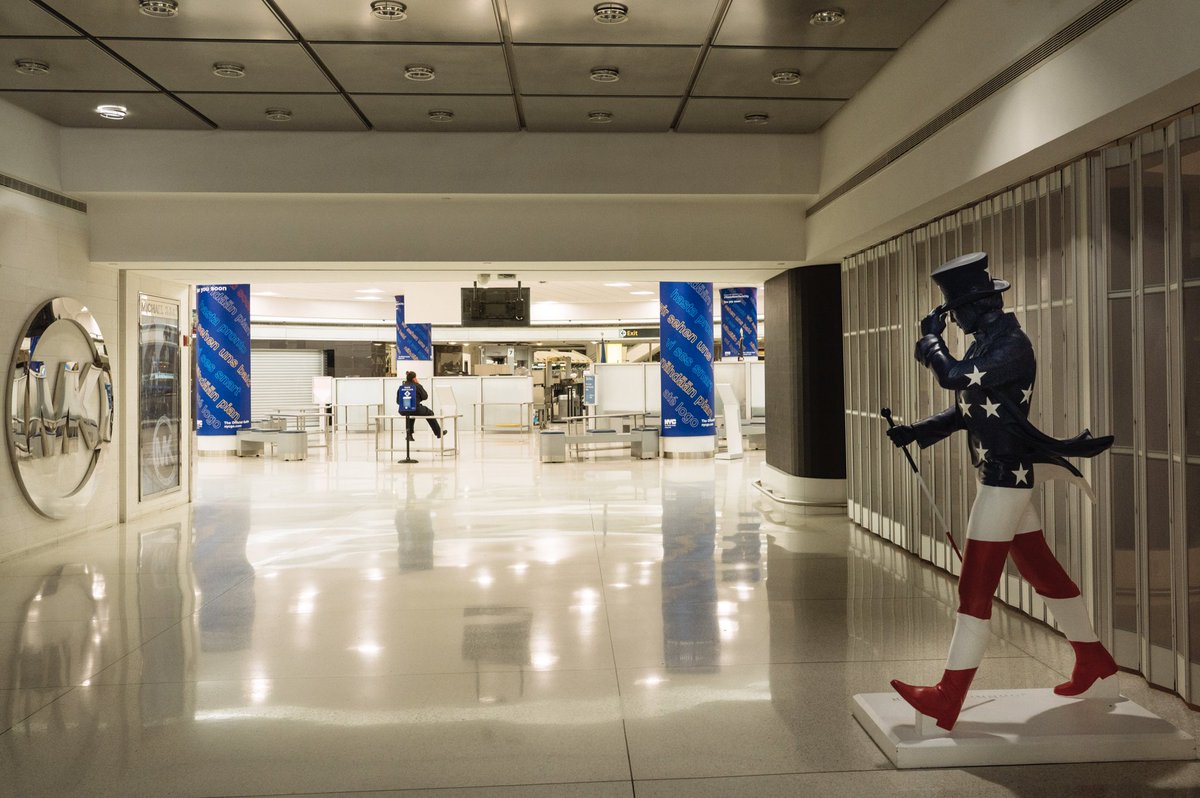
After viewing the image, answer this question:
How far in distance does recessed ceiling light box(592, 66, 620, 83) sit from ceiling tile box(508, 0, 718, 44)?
54cm

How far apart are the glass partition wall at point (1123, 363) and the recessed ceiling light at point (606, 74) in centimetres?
271

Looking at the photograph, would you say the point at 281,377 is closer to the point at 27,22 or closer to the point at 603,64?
the point at 27,22

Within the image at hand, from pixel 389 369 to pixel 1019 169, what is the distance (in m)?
28.6

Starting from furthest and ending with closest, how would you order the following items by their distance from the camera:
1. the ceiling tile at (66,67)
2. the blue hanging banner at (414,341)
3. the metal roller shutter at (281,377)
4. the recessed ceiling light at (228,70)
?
the metal roller shutter at (281,377)
the blue hanging banner at (414,341)
the recessed ceiling light at (228,70)
the ceiling tile at (66,67)

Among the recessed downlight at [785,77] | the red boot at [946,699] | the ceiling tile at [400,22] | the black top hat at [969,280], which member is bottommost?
the red boot at [946,699]

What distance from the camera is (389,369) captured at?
32.0 metres

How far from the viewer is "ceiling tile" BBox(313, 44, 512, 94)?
6.27 meters

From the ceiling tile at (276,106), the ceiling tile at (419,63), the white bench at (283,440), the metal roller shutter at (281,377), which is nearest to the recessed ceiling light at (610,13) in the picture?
the ceiling tile at (419,63)

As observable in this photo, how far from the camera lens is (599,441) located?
53.4 feet

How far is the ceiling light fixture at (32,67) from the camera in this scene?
644 cm

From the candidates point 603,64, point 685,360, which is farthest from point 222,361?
point 603,64

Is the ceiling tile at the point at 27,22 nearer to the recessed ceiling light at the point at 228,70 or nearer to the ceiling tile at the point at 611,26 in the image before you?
the recessed ceiling light at the point at 228,70

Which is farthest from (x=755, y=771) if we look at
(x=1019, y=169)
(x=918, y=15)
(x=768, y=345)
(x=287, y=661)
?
(x=768, y=345)

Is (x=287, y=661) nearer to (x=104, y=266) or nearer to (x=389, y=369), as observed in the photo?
(x=104, y=266)
